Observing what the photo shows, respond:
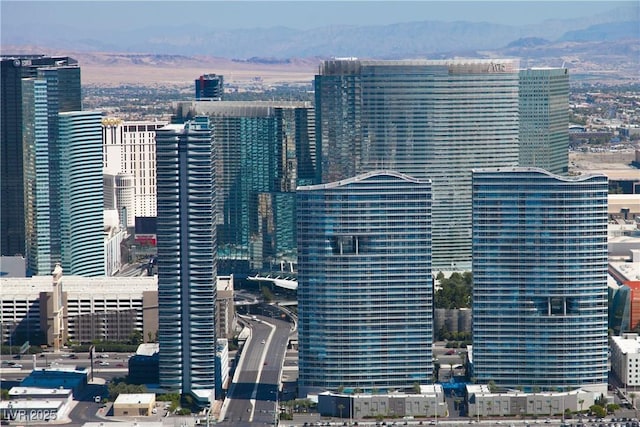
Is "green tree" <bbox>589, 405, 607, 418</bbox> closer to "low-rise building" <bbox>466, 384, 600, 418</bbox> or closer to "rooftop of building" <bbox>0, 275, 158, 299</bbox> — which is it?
"low-rise building" <bbox>466, 384, 600, 418</bbox>

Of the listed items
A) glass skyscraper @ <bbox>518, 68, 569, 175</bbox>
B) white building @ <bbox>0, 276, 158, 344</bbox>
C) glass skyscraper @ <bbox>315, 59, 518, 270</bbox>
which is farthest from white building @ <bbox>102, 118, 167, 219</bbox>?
white building @ <bbox>0, 276, 158, 344</bbox>

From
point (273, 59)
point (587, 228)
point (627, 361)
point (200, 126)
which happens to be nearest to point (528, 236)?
point (587, 228)

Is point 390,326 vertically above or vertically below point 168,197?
below

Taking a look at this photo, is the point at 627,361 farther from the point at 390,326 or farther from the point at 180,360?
the point at 180,360

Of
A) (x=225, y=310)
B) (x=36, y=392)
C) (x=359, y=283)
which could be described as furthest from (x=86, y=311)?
(x=359, y=283)

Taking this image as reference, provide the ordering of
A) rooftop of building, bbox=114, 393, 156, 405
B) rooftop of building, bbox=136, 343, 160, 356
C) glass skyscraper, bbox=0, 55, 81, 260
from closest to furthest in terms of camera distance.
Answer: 1. rooftop of building, bbox=114, 393, 156, 405
2. rooftop of building, bbox=136, 343, 160, 356
3. glass skyscraper, bbox=0, 55, 81, 260

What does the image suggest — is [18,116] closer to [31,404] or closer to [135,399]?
[31,404]

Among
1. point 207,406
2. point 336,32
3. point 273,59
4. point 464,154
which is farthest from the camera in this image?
point 273,59
